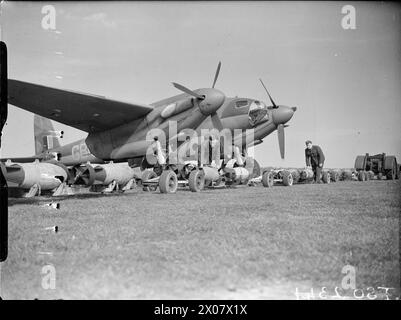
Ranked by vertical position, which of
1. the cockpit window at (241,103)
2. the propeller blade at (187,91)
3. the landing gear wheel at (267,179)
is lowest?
the landing gear wheel at (267,179)

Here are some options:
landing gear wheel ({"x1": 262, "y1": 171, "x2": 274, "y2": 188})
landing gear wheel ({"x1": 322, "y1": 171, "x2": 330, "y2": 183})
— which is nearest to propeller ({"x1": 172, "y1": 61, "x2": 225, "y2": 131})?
landing gear wheel ({"x1": 262, "y1": 171, "x2": 274, "y2": 188})

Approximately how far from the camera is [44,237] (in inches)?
163

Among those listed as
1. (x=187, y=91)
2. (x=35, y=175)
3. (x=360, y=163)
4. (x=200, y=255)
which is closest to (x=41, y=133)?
(x=35, y=175)

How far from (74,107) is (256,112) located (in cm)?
782

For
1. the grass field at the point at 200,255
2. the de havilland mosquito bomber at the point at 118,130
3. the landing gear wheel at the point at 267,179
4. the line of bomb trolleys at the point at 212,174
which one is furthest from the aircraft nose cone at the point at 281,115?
the grass field at the point at 200,255

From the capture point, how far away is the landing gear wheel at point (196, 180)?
1115cm

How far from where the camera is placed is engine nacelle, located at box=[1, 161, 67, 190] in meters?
8.48

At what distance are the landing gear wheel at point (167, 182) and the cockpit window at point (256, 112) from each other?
226 inches

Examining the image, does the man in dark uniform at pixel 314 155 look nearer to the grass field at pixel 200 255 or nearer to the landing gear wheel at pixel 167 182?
the landing gear wheel at pixel 167 182

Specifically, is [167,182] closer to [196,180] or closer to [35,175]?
[196,180]

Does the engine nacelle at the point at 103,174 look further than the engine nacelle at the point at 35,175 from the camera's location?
Yes
